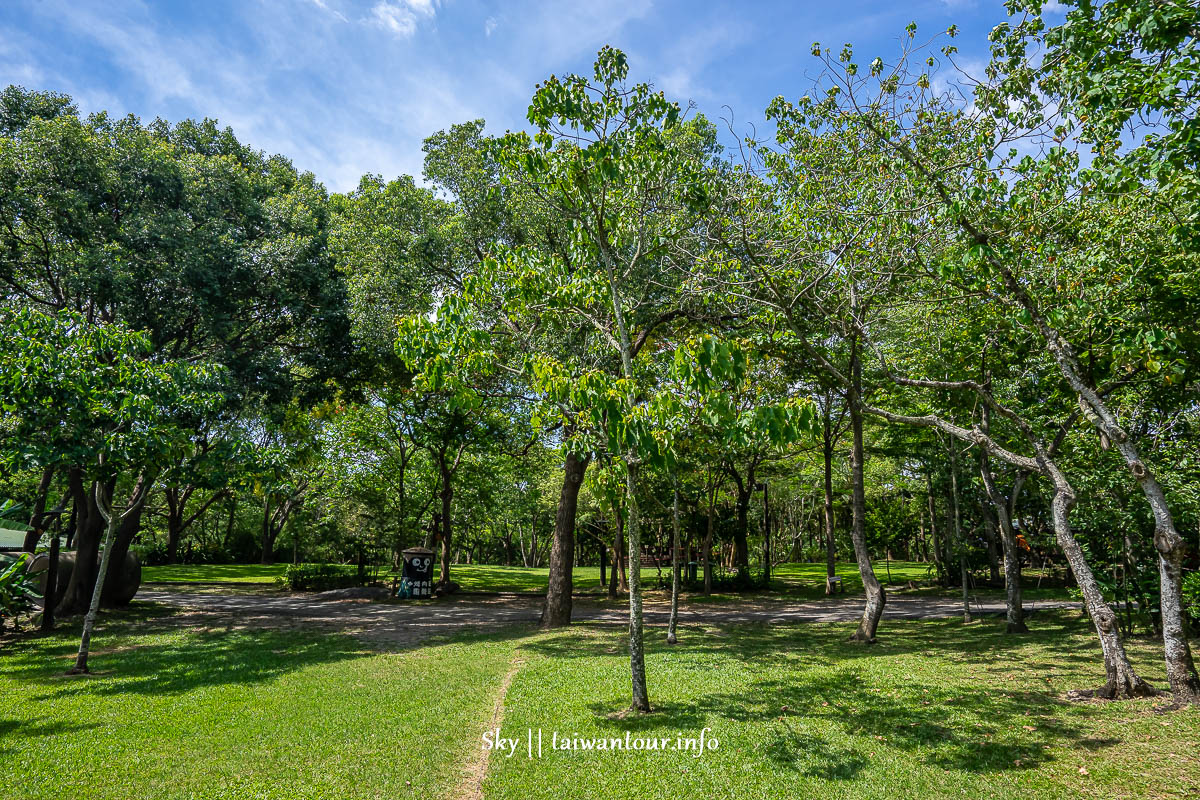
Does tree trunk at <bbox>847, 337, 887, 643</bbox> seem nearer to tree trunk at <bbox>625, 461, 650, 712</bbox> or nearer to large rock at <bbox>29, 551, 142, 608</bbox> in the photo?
tree trunk at <bbox>625, 461, 650, 712</bbox>

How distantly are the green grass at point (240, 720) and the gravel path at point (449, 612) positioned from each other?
10.5ft

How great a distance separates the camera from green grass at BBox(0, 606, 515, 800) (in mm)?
4938

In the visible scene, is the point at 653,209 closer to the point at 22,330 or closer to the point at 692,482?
the point at 22,330

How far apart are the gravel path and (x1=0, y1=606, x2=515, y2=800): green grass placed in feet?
10.5

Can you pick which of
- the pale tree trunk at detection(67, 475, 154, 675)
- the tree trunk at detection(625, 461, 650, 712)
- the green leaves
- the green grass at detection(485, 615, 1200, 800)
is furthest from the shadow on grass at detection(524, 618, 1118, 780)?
the green leaves

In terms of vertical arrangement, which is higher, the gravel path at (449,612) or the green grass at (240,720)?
the green grass at (240,720)

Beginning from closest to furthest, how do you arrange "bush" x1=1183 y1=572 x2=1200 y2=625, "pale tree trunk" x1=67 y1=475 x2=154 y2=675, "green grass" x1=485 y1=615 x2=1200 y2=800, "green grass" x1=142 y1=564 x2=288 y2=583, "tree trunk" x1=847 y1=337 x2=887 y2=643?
"green grass" x1=485 y1=615 x2=1200 y2=800, "bush" x1=1183 y1=572 x2=1200 y2=625, "pale tree trunk" x1=67 y1=475 x2=154 y2=675, "tree trunk" x1=847 y1=337 x2=887 y2=643, "green grass" x1=142 y1=564 x2=288 y2=583

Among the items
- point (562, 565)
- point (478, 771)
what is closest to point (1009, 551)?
point (562, 565)

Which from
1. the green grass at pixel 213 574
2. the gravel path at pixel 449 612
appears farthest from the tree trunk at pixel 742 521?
the green grass at pixel 213 574

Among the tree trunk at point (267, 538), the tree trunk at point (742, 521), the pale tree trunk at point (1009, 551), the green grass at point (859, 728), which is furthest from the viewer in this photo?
the tree trunk at point (267, 538)

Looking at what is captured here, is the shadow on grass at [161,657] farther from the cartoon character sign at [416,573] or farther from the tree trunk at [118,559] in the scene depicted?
the cartoon character sign at [416,573]

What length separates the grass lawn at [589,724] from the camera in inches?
191

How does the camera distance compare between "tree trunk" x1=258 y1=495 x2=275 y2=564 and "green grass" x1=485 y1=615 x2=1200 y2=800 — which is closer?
"green grass" x1=485 y1=615 x2=1200 y2=800

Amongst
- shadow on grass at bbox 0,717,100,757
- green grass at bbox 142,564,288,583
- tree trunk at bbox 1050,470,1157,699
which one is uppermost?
tree trunk at bbox 1050,470,1157,699
